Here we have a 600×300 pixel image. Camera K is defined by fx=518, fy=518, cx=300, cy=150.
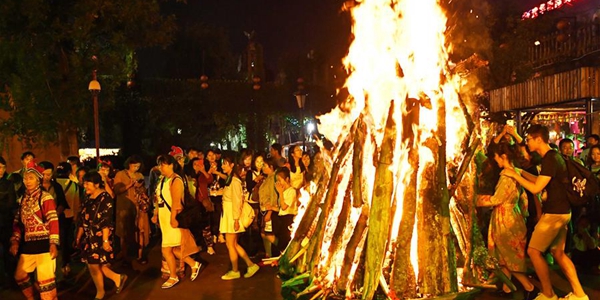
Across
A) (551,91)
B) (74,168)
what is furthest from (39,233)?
(551,91)

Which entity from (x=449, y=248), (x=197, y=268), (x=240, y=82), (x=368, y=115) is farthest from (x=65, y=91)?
(x=240, y=82)

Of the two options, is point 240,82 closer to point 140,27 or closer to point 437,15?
point 140,27

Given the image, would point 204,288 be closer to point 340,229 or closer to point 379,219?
point 340,229

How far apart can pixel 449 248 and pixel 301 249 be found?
6.21ft

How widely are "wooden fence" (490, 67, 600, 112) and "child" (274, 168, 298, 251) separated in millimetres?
5603

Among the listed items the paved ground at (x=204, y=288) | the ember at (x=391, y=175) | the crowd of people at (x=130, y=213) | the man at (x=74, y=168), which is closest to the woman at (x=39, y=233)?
the crowd of people at (x=130, y=213)

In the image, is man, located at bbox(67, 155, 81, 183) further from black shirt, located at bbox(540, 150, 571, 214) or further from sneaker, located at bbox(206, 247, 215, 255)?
black shirt, located at bbox(540, 150, 571, 214)

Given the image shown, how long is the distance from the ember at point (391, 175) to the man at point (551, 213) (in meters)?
0.72

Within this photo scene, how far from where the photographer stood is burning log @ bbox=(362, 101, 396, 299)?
525cm

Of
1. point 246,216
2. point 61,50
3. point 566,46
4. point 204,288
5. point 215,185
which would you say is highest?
point 566,46

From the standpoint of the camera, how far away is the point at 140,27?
51.2 ft

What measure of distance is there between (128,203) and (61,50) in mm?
7941

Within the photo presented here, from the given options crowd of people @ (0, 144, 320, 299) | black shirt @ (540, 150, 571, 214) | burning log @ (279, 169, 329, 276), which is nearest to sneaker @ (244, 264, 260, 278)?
crowd of people @ (0, 144, 320, 299)

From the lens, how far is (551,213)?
569 cm
